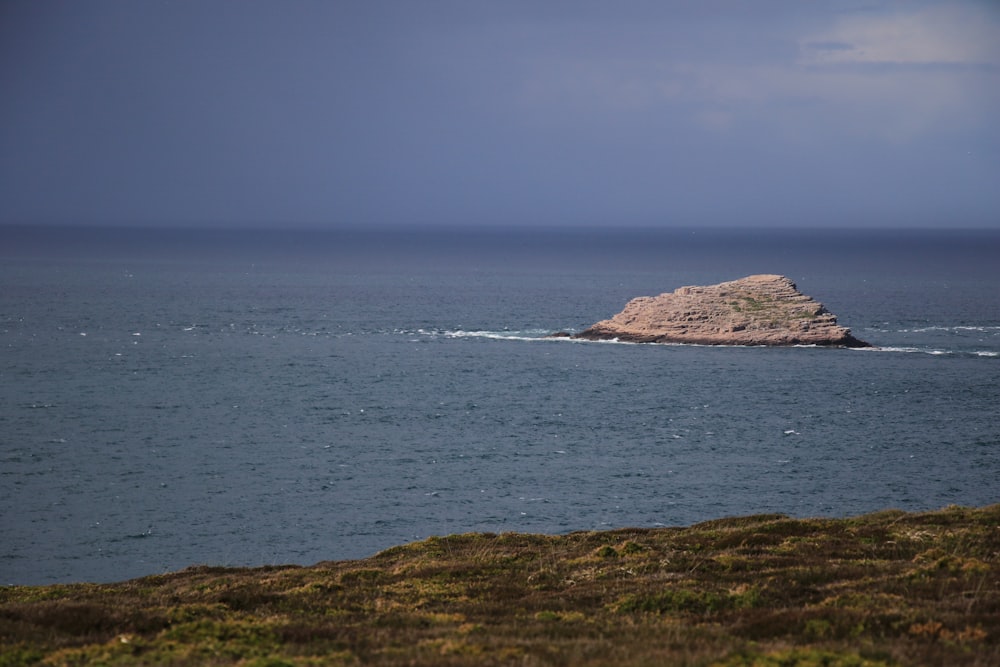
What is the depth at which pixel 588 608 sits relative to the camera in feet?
69.6

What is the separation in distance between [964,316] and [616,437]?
333 ft

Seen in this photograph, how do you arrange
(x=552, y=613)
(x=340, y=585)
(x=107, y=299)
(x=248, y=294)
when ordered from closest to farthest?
1. (x=552, y=613)
2. (x=340, y=585)
3. (x=107, y=299)
4. (x=248, y=294)

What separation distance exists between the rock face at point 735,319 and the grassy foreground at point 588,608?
9554 centimetres

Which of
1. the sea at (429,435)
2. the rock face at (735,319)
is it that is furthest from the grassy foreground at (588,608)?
the rock face at (735,319)

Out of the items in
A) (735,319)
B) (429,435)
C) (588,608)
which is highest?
(735,319)

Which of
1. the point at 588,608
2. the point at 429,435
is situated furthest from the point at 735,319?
the point at 588,608

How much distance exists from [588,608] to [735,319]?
366 feet

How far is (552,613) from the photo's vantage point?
20.1m

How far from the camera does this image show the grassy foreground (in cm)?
1579

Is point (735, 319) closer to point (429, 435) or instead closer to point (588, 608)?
point (429, 435)

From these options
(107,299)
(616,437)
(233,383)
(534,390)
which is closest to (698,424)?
(616,437)

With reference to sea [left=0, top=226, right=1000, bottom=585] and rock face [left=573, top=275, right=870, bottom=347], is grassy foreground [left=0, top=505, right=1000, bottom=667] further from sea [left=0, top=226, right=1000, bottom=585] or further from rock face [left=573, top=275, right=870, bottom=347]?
rock face [left=573, top=275, right=870, bottom=347]

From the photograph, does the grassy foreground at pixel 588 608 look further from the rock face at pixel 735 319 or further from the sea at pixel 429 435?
the rock face at pixel 735 319

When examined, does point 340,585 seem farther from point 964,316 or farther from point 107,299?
point 107,299
